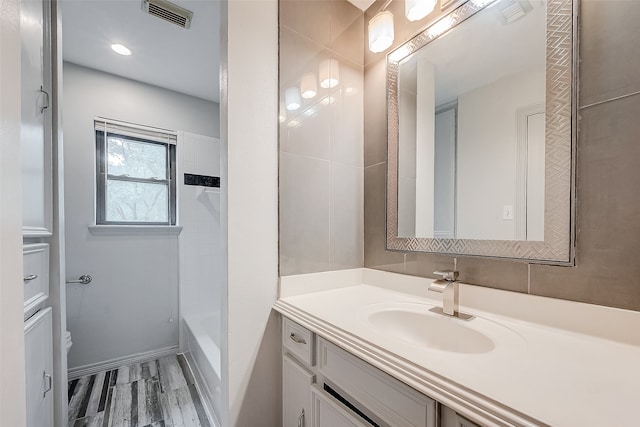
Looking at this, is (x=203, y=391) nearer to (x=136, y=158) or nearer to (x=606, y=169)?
(x=136, y=158)

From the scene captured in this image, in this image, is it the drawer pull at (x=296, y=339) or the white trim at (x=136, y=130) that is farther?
the white trim at (x=136, y=130)

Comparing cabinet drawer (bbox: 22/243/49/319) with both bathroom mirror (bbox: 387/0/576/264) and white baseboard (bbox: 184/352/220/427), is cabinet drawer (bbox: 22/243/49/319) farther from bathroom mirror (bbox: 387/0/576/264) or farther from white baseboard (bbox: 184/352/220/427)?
bathroom mirror (bbox: 387/0/576/264)

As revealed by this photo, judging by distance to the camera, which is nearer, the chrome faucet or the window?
the chrome faucet

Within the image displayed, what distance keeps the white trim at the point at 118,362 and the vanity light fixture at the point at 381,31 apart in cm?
275

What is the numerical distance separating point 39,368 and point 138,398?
85cm

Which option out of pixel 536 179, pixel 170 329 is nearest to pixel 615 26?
pixel 536 179

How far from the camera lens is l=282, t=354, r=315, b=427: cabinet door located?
2.96 ft

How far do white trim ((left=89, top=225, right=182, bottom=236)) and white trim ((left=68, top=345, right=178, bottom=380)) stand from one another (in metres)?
0.99

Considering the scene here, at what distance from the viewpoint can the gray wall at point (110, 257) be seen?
77.8 inches

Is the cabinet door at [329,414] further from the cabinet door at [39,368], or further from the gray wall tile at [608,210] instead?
the cabinet door at [39,368]

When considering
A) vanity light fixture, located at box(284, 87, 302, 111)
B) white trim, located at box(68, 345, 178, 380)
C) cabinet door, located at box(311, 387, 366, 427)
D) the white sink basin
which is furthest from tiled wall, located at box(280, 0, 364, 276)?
white trim, located at box(68, 345, 178, 380)

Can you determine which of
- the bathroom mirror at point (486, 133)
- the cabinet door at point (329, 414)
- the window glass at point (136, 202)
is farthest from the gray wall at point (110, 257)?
the bathroom mirror at point (486, 133)

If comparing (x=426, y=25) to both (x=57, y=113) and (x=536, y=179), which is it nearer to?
(x=536, y=179)

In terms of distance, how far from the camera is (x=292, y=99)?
116 cm
